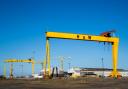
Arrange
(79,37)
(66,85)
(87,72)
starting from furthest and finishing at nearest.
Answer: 1. (87,72)
2. (79,37)
3. (66,85)

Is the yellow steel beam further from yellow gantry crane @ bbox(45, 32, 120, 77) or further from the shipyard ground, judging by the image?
the shipyard ground

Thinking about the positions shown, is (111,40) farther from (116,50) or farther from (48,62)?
(48,62)

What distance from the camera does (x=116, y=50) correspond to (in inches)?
1750

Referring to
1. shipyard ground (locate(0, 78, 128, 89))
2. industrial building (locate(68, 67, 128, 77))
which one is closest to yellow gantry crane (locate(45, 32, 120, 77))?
shipyard ground (locate(0, 78, 128, 89))

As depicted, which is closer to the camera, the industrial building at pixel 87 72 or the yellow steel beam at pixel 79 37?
the yellow steel beam at pixel 79 37

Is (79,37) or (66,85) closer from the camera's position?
(66,85)

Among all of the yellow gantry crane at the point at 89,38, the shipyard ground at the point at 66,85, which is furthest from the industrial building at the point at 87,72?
the shipyard ground at the point at 66,85

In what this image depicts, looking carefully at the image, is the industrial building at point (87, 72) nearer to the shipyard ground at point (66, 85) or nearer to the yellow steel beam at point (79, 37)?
the yellow steel beam at point (79, 37)

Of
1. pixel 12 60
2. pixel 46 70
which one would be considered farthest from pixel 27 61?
pixel 46 70

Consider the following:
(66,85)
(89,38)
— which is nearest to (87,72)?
(89,38)

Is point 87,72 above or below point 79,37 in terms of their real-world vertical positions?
below

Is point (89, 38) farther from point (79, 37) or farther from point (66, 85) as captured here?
point (66, 85)

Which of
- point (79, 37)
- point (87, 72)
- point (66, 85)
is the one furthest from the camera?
point (87, 72)

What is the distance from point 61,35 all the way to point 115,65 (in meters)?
13.1
